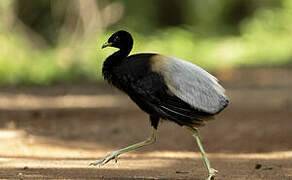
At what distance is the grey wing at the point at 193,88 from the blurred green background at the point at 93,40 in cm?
1211

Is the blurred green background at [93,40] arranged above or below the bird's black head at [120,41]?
above

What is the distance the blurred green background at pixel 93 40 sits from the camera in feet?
63.5

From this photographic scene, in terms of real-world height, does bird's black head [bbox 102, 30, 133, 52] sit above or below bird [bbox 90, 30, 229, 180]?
above

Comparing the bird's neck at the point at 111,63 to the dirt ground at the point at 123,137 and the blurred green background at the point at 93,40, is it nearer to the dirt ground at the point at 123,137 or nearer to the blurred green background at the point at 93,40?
the dirt ground at the point at 123,137

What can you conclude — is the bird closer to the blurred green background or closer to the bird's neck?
the bird's neck

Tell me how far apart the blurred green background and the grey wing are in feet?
39.7

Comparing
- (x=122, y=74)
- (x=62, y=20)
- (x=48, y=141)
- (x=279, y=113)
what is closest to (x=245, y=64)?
(x=62, y=20)

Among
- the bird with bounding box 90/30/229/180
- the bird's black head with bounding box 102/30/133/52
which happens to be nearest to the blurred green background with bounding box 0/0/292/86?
the bird's black head with bounding box 102/30/133/52

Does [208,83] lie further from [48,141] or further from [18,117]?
[18,117]

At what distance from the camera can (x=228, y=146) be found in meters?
9.85

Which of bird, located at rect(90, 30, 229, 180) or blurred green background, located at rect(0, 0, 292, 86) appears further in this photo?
blurred green background, located at rect(0, 0, 292, 86)

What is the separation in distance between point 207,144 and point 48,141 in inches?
97.0

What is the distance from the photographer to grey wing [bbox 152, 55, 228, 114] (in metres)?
5.90

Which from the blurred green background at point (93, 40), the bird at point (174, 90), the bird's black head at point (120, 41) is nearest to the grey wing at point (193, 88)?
the bird at point (174, 90)
